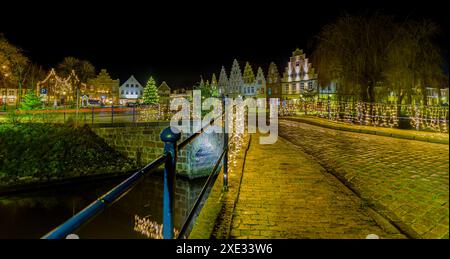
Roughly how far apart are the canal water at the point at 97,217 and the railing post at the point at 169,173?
6.08 meters

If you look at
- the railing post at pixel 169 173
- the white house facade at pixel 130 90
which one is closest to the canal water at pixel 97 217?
the railing post at pixel 169 173

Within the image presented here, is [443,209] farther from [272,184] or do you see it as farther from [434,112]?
[434,112]

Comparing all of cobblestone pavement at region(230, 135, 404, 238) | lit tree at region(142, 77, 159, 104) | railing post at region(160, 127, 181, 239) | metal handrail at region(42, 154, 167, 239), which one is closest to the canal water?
cobblestone pavement at region(230, 135, 404, 238)

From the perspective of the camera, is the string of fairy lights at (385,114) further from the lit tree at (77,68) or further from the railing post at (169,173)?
the lit tree at (77,68)

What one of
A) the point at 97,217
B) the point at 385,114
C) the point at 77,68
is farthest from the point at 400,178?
the point at 77,68

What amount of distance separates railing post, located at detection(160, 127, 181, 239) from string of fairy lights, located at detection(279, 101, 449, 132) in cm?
1200

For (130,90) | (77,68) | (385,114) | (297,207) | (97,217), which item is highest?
(77,68)

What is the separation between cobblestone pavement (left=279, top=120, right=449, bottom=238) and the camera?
3365 millimetres

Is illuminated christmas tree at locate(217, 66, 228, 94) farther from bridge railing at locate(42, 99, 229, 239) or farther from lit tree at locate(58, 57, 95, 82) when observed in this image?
bridge railing at locate(42, 99, 229, 239)

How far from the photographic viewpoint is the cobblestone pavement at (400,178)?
3365 mm

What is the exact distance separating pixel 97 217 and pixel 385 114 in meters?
15.1

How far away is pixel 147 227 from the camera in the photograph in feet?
29.8

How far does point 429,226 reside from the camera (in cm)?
316

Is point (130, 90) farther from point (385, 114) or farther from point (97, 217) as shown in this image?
point (97, 217)
